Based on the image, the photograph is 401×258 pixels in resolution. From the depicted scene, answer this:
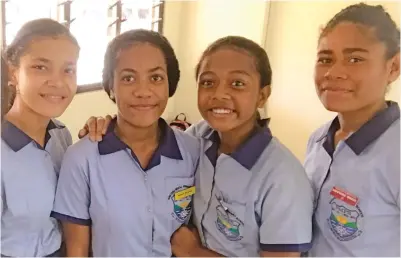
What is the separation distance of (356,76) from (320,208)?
318mm

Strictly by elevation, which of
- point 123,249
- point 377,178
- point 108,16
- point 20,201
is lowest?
point 123,249

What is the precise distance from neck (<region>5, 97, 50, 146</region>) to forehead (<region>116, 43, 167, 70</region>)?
0.24 meters

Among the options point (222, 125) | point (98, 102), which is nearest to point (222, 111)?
point (222, 125)

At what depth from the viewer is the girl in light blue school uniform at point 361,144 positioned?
1030 millimetres

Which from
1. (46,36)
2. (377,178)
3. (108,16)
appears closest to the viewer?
(377,178)

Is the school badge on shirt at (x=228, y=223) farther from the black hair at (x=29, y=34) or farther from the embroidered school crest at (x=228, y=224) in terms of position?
the black hair at (x=29, y=34)

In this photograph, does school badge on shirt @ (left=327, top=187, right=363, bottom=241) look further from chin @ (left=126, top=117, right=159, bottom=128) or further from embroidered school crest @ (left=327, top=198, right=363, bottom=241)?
chin @ (left=126, top=117, right=159, bottom=128)

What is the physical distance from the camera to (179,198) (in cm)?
119

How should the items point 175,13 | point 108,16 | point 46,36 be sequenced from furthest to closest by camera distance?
1. point 175,13
2. point 108,16
3. point 46,36

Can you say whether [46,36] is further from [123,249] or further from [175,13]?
[175,13]

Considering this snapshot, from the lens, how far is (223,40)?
121 centimetres

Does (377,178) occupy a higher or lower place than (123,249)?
higher

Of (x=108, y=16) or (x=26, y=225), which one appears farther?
(x=108, y=16)

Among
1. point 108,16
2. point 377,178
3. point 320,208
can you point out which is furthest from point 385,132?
point 108,16
